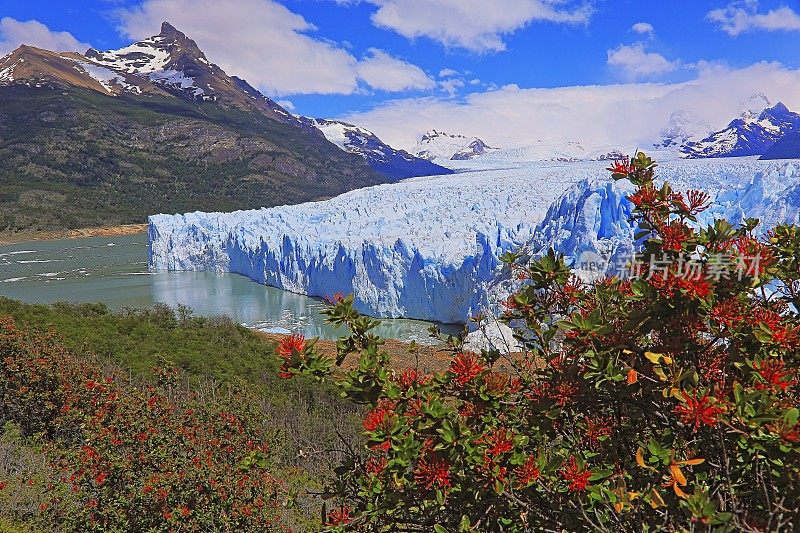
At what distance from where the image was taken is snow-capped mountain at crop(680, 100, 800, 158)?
8169 centimetres

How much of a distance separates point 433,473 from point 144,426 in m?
3.48

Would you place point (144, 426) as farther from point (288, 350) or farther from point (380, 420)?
point (380, 420)

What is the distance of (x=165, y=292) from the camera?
23.8m

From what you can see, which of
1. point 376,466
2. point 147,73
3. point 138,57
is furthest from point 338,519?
point 138,57

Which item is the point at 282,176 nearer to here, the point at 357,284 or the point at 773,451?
the point at 357,284

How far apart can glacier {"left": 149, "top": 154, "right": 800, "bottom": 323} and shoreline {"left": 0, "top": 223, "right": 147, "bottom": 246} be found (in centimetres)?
2564

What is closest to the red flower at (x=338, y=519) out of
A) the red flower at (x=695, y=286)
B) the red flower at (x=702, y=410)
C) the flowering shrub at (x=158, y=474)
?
the red flower at (x=702, y=410)

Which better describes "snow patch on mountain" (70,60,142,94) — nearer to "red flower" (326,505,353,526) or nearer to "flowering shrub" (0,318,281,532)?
"flowering shrub" (0,318,281,532)

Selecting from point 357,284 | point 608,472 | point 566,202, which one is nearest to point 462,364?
point 608,472

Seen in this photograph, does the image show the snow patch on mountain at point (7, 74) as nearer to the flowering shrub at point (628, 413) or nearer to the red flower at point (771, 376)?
the flowering shrub at point (628, 413)

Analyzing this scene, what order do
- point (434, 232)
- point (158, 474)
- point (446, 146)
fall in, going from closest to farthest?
point (158, 474), point (434, 232), point (446, 146)

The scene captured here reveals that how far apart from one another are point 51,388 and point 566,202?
11920mm

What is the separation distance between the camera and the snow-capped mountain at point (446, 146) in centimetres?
17712

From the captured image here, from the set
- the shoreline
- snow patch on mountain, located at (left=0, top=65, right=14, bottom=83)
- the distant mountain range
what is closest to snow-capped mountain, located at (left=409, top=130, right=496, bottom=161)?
the distant mountain range
